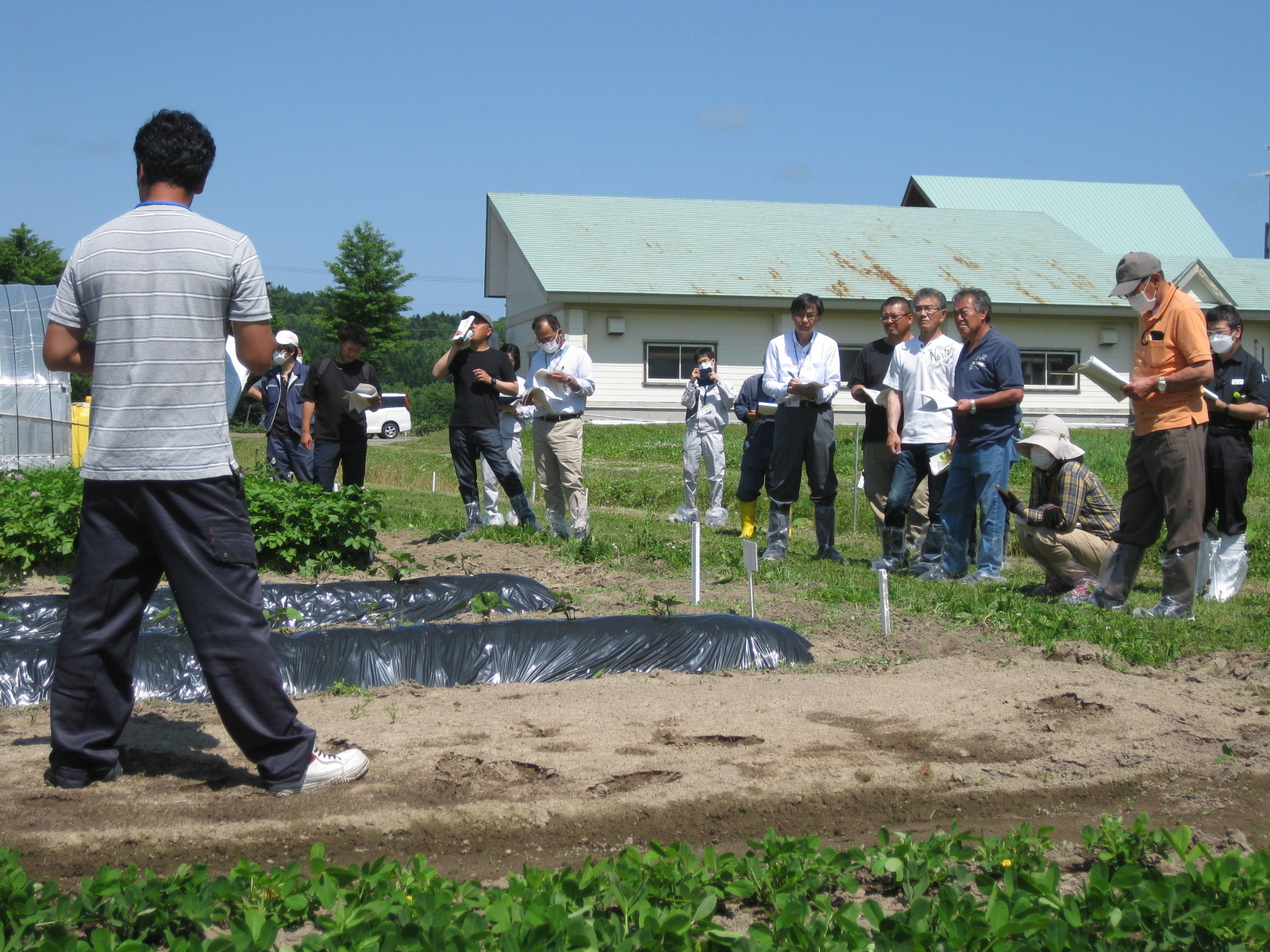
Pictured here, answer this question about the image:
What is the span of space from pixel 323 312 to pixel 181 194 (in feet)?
172

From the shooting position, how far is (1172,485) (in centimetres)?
594

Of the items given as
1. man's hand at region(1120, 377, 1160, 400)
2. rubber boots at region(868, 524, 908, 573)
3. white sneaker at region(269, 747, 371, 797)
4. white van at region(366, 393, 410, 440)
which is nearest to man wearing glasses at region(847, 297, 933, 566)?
rubber boots at region(868, 524, 908, 573)

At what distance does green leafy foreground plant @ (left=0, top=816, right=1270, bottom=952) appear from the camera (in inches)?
90.9

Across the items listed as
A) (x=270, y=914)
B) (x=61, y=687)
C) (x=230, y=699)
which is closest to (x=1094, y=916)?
(x=270, y=914)

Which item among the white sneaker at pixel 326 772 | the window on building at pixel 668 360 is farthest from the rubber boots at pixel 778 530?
the window on building at pixel 668 360

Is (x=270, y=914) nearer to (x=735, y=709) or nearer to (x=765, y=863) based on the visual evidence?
(x=765, y=863)

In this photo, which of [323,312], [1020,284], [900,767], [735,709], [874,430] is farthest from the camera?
[323,312]

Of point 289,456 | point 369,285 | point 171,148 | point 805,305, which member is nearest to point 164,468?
point 171,148

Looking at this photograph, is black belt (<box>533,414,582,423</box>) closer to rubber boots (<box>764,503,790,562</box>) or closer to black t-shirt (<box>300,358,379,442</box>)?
black t-shirt (<box>300,358,379,442</box>)

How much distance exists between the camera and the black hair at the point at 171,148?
3344 millimetres

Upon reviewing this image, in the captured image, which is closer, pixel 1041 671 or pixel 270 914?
pixel 270 914

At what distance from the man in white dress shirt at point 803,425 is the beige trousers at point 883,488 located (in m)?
0.31

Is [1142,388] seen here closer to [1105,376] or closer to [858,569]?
[1105,376]

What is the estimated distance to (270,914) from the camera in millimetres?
2523
